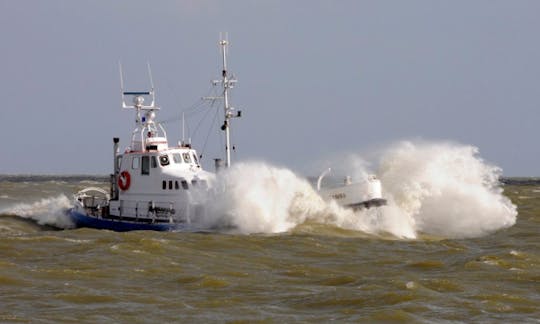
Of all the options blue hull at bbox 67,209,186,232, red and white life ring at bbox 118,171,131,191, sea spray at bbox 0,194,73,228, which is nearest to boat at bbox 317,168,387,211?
blue hull at bbox 67,209,186,232

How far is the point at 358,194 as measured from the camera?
3206 centimetres

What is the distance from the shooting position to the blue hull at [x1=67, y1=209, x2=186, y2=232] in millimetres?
31641

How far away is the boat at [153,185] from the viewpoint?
107 ft

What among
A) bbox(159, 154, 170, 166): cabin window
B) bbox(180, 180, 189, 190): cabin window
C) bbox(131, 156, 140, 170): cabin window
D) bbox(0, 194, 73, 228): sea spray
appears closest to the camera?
bbox(180, 180, 189, 190): cabin window

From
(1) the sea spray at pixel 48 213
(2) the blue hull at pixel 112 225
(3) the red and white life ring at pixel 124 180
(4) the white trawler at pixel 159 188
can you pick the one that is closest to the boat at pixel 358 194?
(4) the white trawler at pixel 159 188

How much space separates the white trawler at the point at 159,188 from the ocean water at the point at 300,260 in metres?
0.69

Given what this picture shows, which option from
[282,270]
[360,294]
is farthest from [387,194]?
[360,294]

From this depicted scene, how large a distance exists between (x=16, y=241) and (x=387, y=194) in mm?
14852

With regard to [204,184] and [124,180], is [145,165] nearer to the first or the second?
[124,180]

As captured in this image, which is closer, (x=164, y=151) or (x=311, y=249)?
(x=311, y=249)

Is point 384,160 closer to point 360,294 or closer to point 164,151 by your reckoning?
point 164,151

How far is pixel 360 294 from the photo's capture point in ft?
58.6

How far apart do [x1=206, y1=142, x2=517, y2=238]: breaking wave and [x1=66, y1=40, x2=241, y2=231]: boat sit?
1066 millimetres

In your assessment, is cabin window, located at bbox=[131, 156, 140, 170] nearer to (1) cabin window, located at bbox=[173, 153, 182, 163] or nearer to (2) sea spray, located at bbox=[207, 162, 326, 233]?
(1) cabin window, located at bbox=[173, 153, 182, 163]
